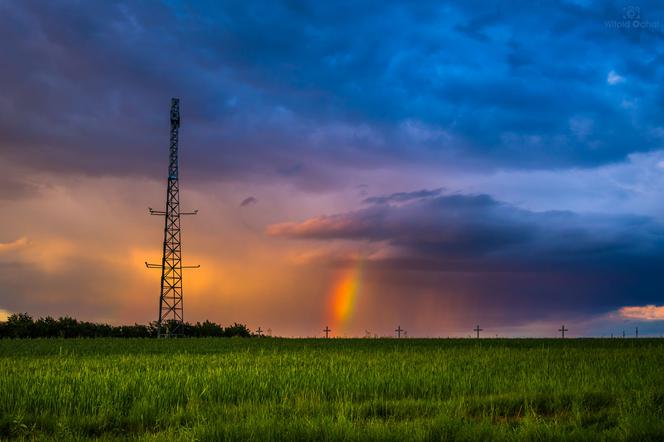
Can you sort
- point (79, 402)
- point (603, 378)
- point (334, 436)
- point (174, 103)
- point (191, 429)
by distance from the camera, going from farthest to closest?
point (174, 103), point (603, 378), point (79, 402), point (191, 429), point (334, 436)

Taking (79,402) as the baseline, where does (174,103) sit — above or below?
above

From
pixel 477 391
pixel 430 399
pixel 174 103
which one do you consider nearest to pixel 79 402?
pixel 430 399

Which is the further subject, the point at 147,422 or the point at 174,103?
the point at 174,103

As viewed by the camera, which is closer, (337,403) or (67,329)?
(337,403)

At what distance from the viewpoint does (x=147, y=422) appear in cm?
1025

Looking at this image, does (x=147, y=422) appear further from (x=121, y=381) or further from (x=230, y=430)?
(x=121, y=381)

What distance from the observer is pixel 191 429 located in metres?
9.11

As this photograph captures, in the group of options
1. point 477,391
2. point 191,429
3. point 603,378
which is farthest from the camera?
point 603,378

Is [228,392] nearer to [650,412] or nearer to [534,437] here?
[534,437]

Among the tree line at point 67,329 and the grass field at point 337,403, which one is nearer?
the grass field at point 337,403

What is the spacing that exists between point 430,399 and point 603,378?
5159 millimetres

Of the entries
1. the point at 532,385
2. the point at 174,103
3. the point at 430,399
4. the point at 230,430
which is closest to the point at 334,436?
the point at 230,430

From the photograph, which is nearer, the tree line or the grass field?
the grass field

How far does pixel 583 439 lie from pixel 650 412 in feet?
8.20
